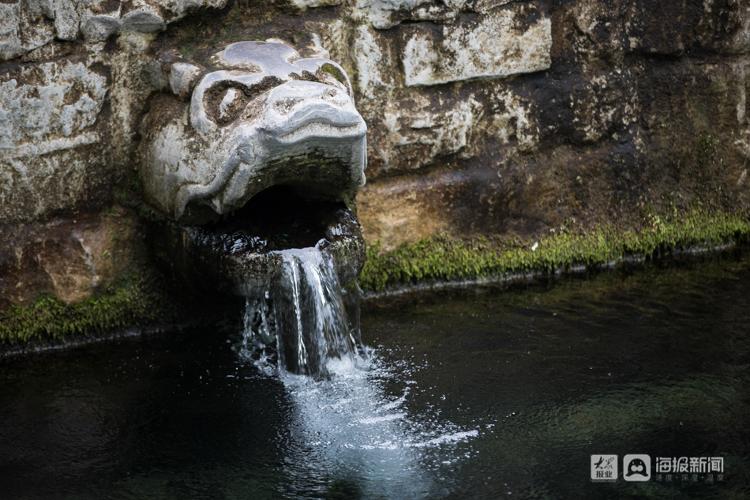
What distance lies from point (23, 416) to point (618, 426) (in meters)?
2.19

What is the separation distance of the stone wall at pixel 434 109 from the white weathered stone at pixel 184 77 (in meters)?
0.09

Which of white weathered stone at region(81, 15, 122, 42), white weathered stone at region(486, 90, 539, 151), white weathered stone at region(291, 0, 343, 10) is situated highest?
white weathered stone at region(291, 0, 343, 10)

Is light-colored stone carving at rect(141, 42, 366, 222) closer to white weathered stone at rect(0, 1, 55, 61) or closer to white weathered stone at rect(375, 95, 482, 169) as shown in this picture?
white weathered stone at rect(0, 1, 55, 61)

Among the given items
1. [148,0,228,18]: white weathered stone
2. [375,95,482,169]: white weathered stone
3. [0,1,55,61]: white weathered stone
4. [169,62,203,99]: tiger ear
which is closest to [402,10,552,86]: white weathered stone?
[375,95,482,169]: white weathered stone

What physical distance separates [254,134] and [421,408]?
46.4 inches

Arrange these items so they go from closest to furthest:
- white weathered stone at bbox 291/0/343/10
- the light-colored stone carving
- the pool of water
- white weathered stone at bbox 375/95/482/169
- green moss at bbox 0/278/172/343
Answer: the pool of water → the light-colored stone carving → green moss at bbox 0/278/172/343 → white weathered stone at bbox 291/0/343/10 → white weathered stone at bbox 375/95/482/169

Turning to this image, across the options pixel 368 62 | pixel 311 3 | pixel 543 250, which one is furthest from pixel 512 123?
pixel 311 3

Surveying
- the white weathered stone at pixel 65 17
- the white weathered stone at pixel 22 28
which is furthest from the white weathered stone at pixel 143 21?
the white weathered stone at pixel 22 28

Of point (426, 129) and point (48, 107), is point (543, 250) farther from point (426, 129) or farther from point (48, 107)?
point (48, 107)

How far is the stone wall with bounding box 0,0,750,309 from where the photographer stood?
4.95 metres

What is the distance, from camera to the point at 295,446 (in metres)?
4.31

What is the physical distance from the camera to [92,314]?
520 cm

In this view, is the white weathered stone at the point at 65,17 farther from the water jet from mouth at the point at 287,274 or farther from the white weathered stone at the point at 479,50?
the white weathered stone at the point at 479,50

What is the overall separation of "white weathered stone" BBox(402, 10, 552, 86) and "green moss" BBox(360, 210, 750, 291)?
0.79 meters
